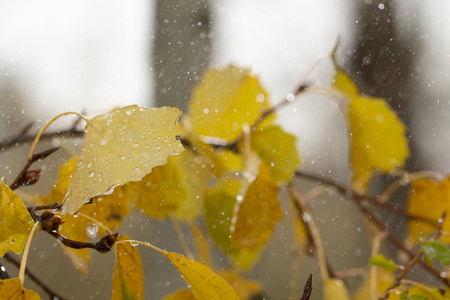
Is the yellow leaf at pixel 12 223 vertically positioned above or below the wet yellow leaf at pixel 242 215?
above

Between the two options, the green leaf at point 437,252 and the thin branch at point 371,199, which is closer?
the green leaf at point 437,252

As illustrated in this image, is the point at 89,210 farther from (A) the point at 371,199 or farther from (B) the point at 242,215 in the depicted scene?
(A) the point at 371,199

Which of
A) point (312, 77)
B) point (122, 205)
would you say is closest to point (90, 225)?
point (122, 205)

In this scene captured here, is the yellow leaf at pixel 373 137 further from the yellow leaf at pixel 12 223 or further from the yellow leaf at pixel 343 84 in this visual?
the yellow leaf at pixel 12 223

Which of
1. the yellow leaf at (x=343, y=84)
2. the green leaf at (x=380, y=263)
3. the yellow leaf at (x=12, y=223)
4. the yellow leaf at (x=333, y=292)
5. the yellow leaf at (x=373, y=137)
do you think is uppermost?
the yellow leaf at (x=12, y=223)

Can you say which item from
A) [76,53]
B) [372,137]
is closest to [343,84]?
[372,137]

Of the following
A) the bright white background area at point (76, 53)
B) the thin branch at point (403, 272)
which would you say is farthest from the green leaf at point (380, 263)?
the bright white background area at point (76, 53)
